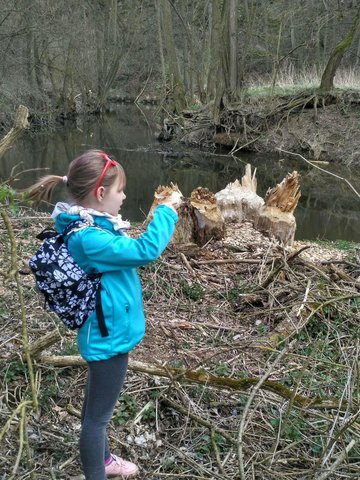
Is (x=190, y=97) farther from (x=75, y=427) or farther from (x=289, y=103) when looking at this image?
(x=75, y=427)

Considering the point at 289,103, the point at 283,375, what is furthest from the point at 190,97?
the point at 283,375

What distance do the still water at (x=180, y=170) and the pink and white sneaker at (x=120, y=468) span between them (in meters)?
6.57

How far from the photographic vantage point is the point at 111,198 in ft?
6.85

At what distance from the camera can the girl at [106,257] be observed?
199 cm

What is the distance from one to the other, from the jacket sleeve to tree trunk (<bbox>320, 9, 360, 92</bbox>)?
654 inches

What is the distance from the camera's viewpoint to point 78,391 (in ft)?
9.79

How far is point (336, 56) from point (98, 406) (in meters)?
17.3

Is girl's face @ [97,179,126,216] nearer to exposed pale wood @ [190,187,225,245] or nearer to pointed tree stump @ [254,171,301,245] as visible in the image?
exposed pale wood @ [190,187,225,245]

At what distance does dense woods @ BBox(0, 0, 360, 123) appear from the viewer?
61.4 feet

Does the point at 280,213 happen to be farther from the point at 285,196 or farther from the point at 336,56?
the point at 336,56

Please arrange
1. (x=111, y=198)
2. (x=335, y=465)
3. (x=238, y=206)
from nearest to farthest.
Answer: (x=111, y=198) < (x=335, y=465) < (x=238, y=206)

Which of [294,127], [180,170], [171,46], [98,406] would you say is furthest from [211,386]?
[171,46]

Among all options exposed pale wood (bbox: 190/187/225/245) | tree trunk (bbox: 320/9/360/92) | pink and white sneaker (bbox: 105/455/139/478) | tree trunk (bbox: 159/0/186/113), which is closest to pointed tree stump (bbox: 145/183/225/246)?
exposed pale wood (bbox: 190/187/225/245)

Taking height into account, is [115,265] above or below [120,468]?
above
